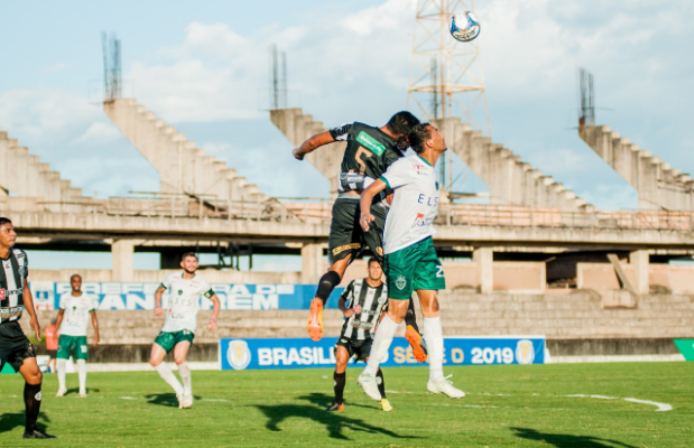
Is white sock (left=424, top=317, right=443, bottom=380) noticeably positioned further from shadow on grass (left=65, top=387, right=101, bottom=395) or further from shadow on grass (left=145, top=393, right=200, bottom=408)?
shadow on grass (left=65, top=387, right=101, bottom=395)

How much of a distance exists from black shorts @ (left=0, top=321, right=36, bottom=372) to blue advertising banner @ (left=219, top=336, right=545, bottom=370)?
16.6 metres

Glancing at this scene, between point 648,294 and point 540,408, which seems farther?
point 648,294

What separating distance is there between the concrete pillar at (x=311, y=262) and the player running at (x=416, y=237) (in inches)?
1255

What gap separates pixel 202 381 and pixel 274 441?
474 inches

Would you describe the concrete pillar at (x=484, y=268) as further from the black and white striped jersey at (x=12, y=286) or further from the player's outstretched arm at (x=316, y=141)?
the player's outstretched arm at (x=316, y=141)

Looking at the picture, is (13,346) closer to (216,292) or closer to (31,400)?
(31,400)

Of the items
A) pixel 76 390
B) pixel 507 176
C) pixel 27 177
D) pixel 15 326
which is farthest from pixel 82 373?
pixel 507 176

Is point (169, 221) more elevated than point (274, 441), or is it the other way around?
point (169, 221)

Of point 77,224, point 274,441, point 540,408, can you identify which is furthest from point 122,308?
point 274,441

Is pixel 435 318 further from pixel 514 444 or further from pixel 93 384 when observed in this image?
pixel 93 384

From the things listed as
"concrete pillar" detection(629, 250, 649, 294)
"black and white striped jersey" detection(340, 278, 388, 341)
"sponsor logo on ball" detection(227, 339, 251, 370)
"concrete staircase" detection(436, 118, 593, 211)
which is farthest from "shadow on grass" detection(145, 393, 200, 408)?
"concrete staircase" detection(436, 118, 593, 211)

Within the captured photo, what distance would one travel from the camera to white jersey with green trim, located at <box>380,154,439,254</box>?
848 cm

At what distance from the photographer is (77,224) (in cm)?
3747

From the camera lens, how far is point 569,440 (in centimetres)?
933
